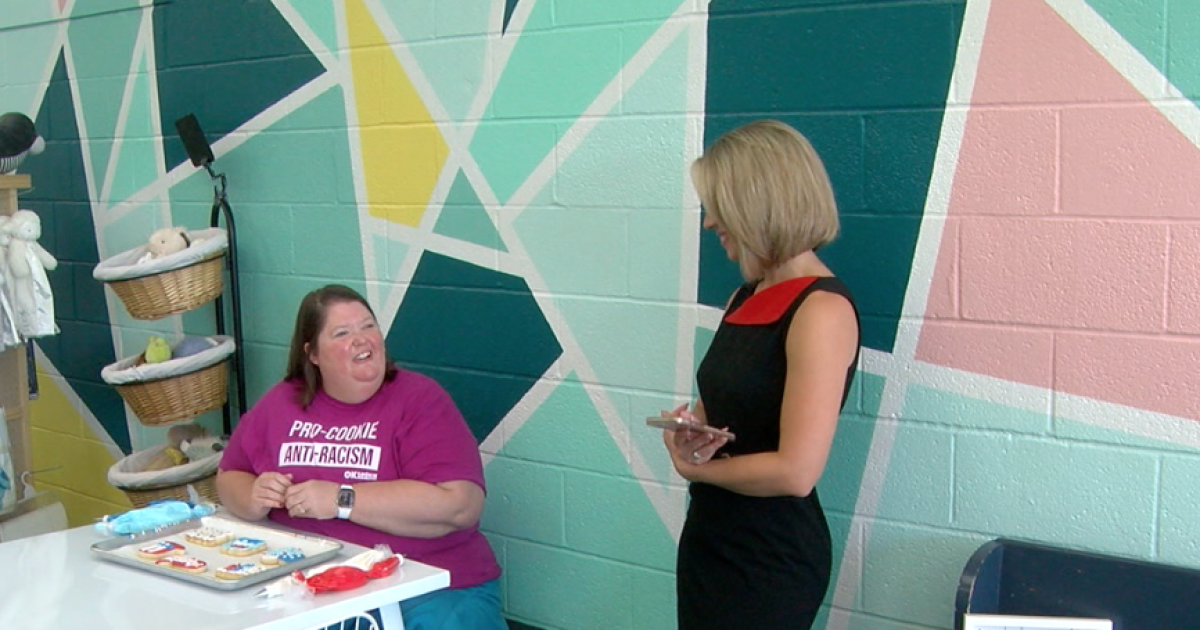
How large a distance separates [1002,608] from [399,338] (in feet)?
5.46

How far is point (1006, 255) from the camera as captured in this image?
208 centimetres

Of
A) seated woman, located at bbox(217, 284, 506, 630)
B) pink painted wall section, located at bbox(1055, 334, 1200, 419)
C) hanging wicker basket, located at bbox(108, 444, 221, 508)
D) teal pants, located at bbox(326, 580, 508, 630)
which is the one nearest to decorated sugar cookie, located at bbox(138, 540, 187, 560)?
seated woman, located at bbox(217, 284, 506, 630)

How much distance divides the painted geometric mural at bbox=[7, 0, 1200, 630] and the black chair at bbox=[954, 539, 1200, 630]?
0.07 meters

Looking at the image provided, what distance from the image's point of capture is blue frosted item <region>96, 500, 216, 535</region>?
Answer: 2.21m

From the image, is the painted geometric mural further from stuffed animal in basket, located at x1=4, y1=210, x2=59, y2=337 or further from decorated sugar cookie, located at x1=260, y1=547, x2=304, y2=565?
decorated sugar cookie, located at x1=260, y1=547, x2=304, y2=565

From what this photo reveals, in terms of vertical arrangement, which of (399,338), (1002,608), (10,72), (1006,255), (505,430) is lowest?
(1002,608)

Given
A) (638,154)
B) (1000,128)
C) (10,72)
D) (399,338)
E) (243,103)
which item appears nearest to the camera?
(1000,128)

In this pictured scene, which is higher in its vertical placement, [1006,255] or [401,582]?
[1006,255]

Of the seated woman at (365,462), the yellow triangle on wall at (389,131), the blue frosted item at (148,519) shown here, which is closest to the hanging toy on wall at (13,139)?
the yellow triangle on wall at (389,131)

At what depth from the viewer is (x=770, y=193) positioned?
72.5 inches

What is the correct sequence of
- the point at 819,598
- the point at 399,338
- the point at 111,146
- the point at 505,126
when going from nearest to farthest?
the point at 819,598, the point at 505,126, the point at 399,338, the point at 111,146

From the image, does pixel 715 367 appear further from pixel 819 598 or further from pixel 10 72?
pixel 10 72

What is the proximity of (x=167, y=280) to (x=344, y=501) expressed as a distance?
1048mm

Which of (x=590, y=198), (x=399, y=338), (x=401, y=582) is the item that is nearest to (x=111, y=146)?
(x=399, y=338)
